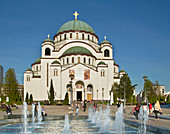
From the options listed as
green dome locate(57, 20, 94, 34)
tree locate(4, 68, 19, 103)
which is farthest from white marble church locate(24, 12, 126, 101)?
tree locate(4, 68, 19, 103)

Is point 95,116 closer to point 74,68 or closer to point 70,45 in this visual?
point 74,68

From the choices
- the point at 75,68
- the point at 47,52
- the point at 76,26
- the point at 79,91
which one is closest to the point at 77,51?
the point at 75,68

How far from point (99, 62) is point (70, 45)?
9230 mm

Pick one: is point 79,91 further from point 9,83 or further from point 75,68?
point 9,83

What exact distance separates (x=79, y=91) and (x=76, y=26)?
19758 millimetres

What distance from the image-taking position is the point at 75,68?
55.2 metres

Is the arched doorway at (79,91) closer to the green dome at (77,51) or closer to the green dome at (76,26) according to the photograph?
the green dome at (77,51)

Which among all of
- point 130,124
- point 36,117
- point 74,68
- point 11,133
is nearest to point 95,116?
point 130,124

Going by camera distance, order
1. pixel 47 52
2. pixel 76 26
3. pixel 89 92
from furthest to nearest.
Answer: pixel 76 26 → pixel 47 52 → pixel 89 92

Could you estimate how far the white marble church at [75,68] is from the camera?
55000 millimetres

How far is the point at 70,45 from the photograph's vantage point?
200ft

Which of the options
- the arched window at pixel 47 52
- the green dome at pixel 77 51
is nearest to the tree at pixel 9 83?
the arched window at pixel 47 52

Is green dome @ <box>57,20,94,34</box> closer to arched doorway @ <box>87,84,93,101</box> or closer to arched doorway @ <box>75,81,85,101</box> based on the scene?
arched doorway @ <box>75,81,85,101</box>

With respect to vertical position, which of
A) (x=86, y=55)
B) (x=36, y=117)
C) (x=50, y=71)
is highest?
(x=86, y=55)
